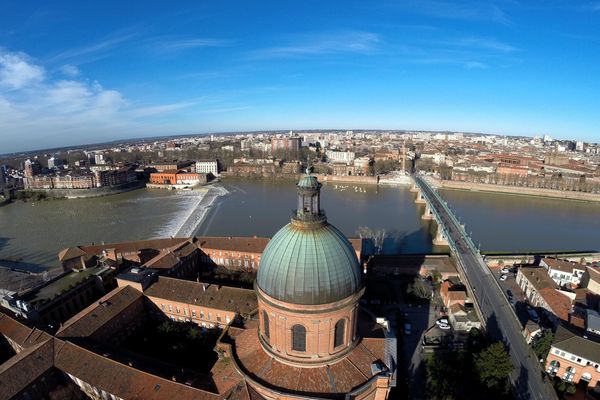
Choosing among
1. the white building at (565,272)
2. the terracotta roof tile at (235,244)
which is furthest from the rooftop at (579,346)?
the terracotta roof tile at (235,244)

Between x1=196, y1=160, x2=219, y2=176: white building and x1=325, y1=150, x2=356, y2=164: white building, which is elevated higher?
x1=325, y1=150, x2=356, y2=164: white building

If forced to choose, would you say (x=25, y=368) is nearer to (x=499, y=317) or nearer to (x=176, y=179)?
(x=499, y=317)

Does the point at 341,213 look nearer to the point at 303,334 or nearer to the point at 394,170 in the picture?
the point at 303,334

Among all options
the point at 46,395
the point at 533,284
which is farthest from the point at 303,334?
the point at 533,284

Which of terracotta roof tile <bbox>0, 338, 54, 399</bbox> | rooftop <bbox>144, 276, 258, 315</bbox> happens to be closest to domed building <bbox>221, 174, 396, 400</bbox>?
rooftop <bbox>144, 276, 258, 315</bbox>

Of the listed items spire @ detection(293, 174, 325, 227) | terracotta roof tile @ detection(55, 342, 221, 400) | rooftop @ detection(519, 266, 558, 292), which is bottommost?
rooftop @ detection(519, 266, 558, 292)

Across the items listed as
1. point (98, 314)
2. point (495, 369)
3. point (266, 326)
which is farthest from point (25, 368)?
point (495, 369)

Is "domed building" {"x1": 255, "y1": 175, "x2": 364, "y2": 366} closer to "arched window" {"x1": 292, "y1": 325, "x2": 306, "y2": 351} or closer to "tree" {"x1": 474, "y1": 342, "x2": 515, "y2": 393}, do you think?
"arched window" {"x1": 292, "y1": 325, "x2": 306, "y2": 351}

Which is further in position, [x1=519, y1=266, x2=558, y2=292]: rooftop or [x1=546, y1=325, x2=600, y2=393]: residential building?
[x1=519, y1=266, x2=558, y2=292]: rooftop
